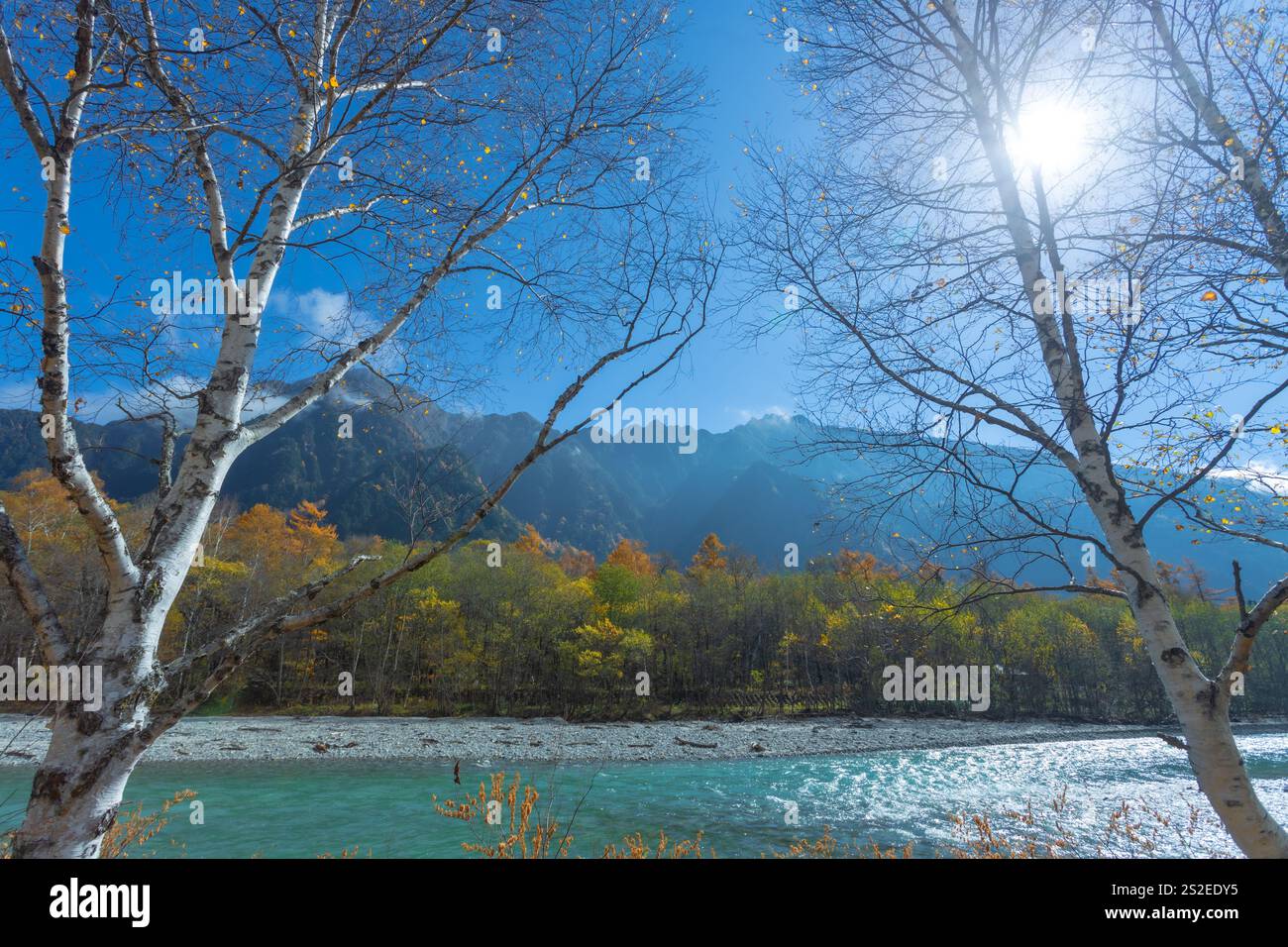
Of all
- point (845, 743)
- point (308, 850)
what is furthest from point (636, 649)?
point (308, 850)

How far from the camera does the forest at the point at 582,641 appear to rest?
33.3 meters

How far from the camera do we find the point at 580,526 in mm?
156500

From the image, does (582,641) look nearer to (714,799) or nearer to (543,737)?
(543,737)

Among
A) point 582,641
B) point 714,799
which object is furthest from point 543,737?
point 714,799

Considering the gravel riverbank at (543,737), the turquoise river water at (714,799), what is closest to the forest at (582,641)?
the gravel riverbank at (543,737)

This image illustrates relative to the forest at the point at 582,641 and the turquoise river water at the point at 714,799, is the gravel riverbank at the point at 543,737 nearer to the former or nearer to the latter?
the turquoise river water at the point at 714,799

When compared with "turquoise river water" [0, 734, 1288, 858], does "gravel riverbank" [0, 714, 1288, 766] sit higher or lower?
lower

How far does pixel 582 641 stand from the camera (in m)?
37.0

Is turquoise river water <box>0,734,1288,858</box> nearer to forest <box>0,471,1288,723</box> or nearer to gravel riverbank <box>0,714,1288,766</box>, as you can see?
gravel riverbank <box>0,714,1288,766</box>

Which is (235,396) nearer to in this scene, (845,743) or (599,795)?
(599,795)

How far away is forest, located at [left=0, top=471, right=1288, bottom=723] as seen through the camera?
33.3 m

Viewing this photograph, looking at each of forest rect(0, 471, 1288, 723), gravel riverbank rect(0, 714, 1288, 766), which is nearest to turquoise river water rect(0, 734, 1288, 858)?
gravel riverbank rect(0, 714, 1288, 766)
